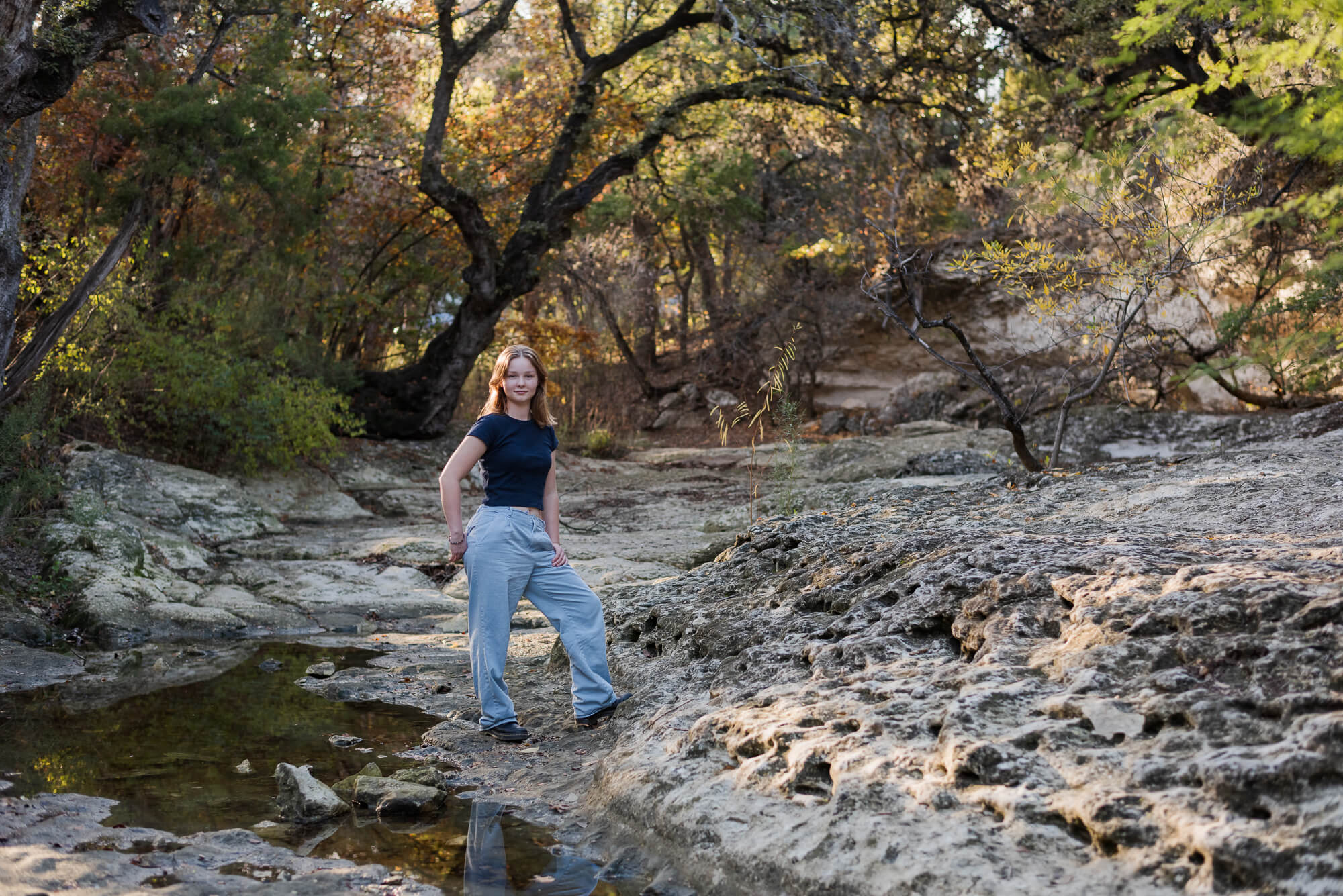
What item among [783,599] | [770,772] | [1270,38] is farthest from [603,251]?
[770,772]

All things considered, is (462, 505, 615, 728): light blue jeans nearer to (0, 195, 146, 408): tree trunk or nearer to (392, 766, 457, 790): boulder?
(392, 766, 457, 790): boulder

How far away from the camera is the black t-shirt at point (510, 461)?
14.4ft

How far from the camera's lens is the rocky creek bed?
94.2 inches

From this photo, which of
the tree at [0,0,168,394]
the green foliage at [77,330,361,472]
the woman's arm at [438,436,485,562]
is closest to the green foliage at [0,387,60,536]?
the tree at [0,0,168,394]

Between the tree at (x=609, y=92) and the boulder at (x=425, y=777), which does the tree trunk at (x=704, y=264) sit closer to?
the tree at (x=609, y=92)

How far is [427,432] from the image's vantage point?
594 inches

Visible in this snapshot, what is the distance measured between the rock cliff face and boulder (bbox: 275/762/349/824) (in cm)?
87

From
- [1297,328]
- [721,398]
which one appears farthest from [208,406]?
[721,398]

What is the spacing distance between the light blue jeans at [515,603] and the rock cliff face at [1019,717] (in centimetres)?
30

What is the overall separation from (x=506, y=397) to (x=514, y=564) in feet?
2.36

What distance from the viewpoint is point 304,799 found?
3.42 m

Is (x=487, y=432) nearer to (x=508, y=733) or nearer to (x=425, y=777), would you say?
(x=508, y=733)

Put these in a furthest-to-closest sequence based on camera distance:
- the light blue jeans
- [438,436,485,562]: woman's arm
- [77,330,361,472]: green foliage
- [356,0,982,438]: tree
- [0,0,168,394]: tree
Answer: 1. [356,0,982,438]: tree
2. [77,330,361,472]: green foliage
3. [0,0,168,394]: tree
4. the light blue jeans
5. [438,436,485,562]: woman's arm

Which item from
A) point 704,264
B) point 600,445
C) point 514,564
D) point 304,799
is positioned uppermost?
point 704,264
